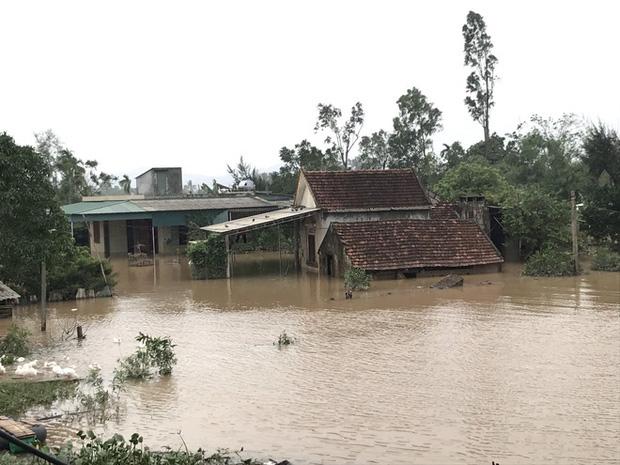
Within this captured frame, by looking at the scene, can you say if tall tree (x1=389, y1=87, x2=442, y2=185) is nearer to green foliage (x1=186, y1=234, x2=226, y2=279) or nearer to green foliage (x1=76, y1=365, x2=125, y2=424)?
green foliage (x1=186, y1=234, x2=226, y2=279)

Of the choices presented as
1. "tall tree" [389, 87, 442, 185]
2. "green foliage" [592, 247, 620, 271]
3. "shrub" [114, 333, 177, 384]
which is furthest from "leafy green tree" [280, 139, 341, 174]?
"shrub" [114, 333, 177, 384]

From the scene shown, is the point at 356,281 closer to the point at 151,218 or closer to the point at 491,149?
the point at 151,218

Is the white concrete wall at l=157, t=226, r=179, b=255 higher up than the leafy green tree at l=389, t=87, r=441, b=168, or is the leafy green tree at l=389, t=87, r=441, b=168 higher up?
the leafy green tree at l=389, t=87, r=441, b=168

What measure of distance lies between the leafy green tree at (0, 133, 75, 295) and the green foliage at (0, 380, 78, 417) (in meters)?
4.57

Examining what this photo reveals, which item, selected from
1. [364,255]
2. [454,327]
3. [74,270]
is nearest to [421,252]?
[364,255]

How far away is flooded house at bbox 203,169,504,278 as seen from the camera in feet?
74.5

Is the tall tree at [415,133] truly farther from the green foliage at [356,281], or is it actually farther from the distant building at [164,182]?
the green foliage at [356,281]

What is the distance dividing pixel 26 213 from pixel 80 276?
616cm

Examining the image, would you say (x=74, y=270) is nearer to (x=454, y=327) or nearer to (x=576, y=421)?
(x=454, y=327)

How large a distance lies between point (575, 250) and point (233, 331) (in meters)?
12.5

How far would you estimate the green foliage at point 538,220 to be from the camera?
25.0 meters

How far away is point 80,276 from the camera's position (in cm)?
2078

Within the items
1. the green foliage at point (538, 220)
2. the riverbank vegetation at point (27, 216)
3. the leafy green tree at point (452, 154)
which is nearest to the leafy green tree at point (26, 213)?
the riverbank vegetation at point (27, 216)

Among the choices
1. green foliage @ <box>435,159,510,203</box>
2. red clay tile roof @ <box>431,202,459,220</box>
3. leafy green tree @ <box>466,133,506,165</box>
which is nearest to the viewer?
red clay tile roof @ <box>431,202,459,220</box>
